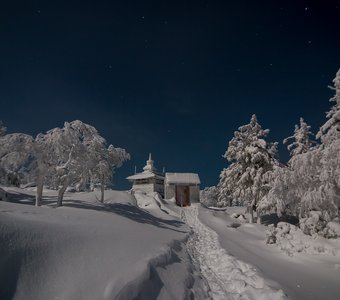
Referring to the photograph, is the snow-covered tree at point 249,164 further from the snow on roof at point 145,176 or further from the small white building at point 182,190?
the snow on roof at point 145,176

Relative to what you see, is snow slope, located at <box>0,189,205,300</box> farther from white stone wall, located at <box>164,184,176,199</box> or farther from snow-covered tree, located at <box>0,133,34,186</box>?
white stone wall, located at <box>164,184,176,199</box>

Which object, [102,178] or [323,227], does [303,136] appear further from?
[102,178]

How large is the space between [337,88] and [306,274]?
35.5 feet

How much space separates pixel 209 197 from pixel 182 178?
2360 cm

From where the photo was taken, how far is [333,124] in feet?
46.6

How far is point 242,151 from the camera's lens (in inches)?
1144

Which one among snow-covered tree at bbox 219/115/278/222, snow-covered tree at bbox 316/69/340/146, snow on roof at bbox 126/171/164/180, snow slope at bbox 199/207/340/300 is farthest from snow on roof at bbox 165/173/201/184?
snow-covered tree at bbox 316/69/340/146

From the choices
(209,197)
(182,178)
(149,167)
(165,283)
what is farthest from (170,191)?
(165,283)

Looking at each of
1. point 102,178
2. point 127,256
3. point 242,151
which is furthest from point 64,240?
point 242,151

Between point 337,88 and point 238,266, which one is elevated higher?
point 337,88

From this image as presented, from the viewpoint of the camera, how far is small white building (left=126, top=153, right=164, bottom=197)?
51.7 metres

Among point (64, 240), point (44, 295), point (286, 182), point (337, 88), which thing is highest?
point (337, 88)

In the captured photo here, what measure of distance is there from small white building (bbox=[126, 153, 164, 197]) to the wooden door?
250 inches

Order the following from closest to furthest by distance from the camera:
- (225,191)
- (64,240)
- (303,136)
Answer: (64,240) → (303,136) → (225,191)
